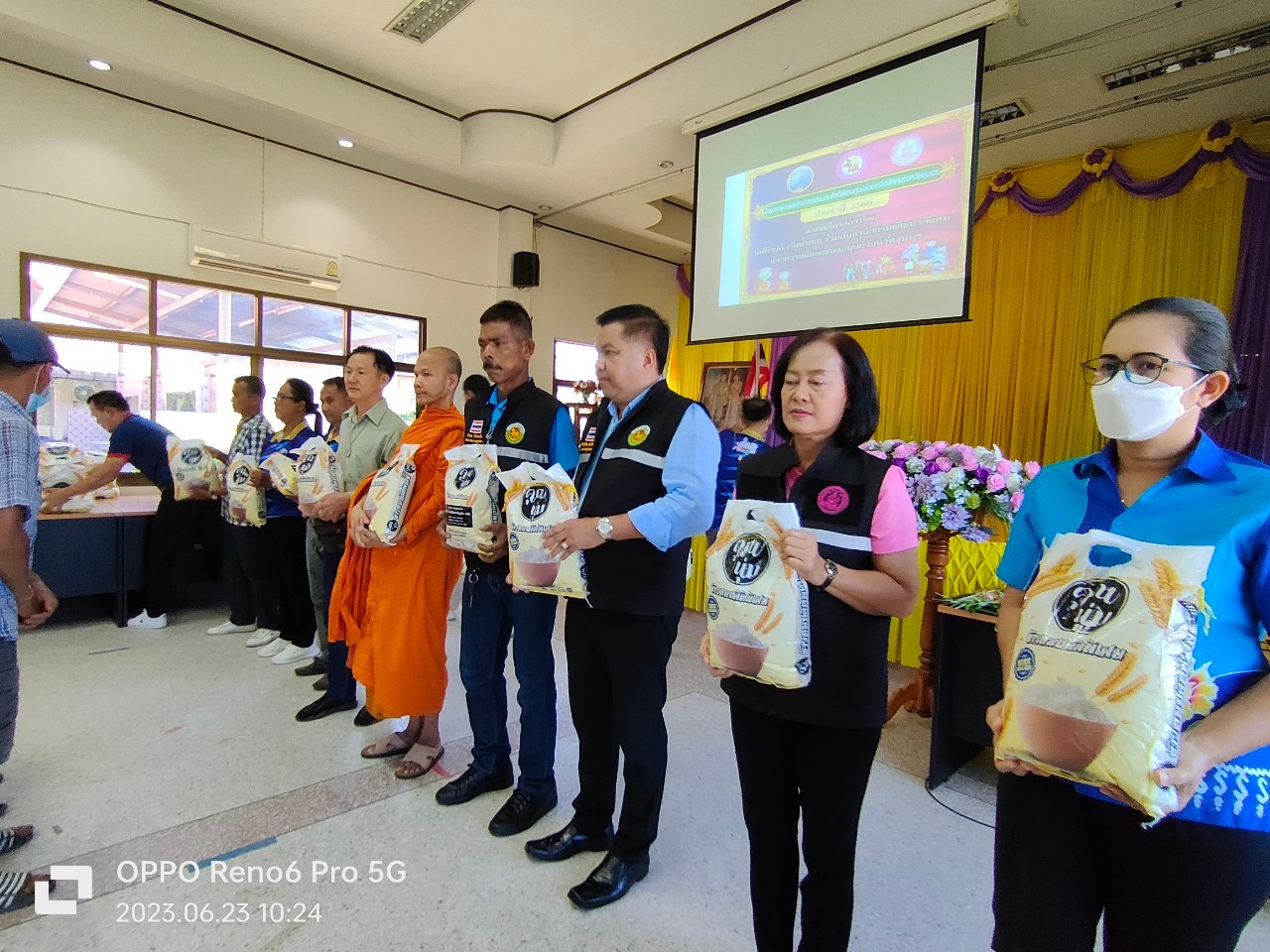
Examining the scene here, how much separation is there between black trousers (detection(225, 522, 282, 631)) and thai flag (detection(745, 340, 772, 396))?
14.6 ft

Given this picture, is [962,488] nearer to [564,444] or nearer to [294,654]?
[564,444]

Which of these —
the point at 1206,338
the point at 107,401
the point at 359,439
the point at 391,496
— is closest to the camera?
the point at 1206,338

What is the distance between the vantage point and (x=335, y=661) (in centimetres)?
285

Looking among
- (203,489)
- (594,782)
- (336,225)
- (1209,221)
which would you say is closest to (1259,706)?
(594,782)

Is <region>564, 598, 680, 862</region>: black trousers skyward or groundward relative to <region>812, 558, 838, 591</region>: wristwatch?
groundward

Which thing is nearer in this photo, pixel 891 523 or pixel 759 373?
pixel 891 523

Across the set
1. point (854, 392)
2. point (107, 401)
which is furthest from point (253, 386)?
point (854, 392)

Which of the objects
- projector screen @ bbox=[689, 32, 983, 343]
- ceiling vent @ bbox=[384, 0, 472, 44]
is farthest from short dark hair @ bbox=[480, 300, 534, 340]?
ceiling vent @ bbox=[384, 0, 472, 44]

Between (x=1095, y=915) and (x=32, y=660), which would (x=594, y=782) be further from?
(x=32, y=660)

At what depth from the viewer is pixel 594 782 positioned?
1.84m

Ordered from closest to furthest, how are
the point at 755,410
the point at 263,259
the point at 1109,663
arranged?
the point at 1109,663
the point at 755,410
the point at 263,259

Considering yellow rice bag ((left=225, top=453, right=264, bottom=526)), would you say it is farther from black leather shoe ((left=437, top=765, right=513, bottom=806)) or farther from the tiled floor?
black leather shoe ((left=437, top=765, right=513, bottom=806))

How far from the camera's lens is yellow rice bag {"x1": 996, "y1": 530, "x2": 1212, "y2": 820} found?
75cm

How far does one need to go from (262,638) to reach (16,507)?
250 cm
